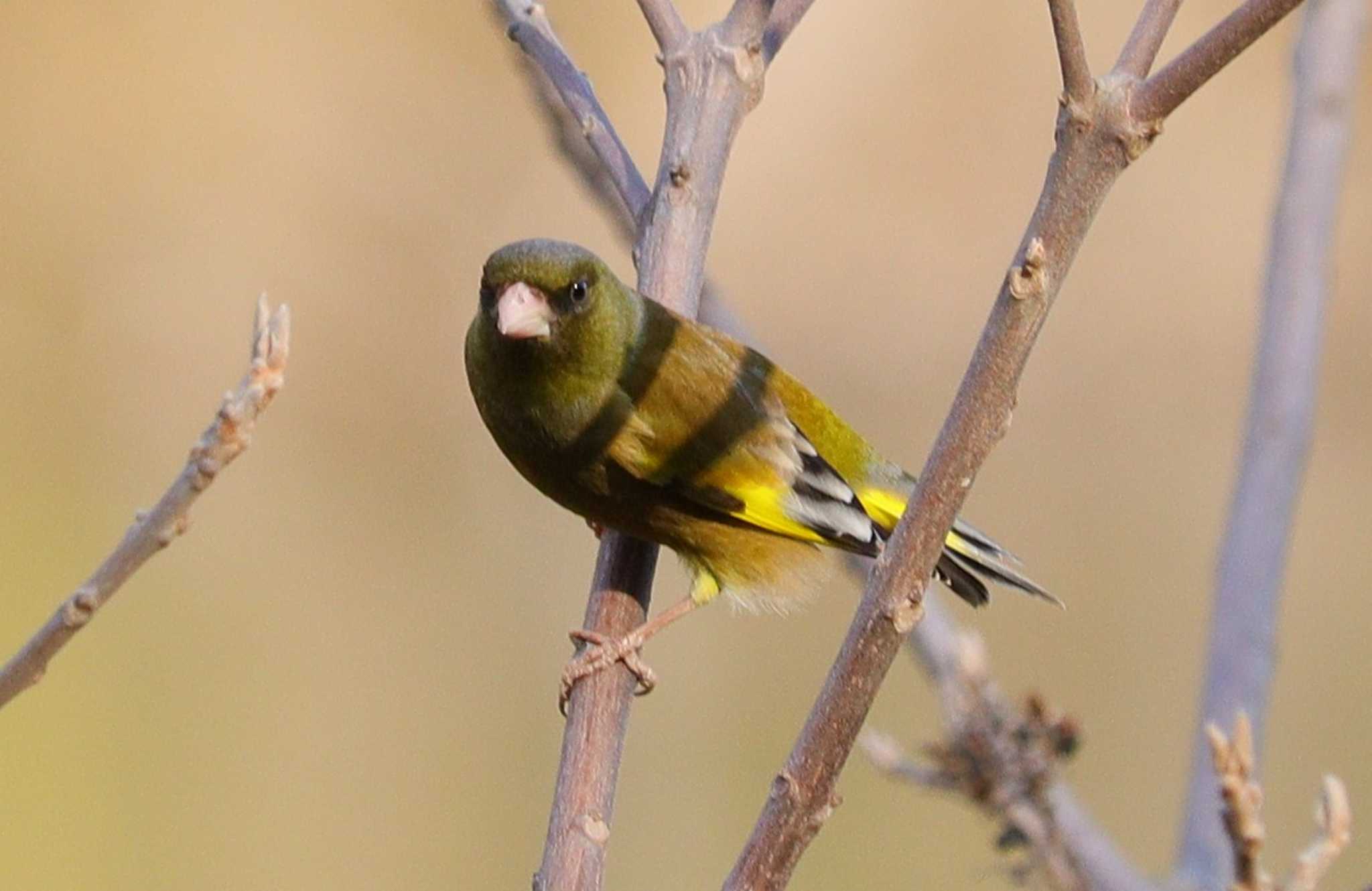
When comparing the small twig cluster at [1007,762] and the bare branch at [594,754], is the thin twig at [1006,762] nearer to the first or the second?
the small twig cluster at [1007,762]

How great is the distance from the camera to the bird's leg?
221 cm

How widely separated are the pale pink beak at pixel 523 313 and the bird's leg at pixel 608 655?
0.51 m

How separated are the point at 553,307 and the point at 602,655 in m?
0.79

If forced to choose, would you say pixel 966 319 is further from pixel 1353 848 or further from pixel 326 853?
pixel 326 853

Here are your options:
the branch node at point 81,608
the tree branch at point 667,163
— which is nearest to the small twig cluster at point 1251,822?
the tree branch at point 667,163

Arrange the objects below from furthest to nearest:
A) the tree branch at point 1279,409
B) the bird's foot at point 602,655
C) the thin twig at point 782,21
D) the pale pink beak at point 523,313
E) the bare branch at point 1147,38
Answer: the pale pink beak at point 523,313 → the thin twig at point 782,21 → the tree branch at point 1279,409 → the bird's foot at point 602,655 → the bare branch at point 1147,38

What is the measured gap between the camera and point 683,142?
2.45 meters

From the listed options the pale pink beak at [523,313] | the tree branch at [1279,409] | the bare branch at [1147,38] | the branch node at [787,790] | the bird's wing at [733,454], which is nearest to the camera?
the bare branch at [1147,38]

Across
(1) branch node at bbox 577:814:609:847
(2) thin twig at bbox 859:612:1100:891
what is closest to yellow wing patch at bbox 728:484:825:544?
(2) thin twig at bbox 859:612:1100:891

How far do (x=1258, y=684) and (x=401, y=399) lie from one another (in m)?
4.42

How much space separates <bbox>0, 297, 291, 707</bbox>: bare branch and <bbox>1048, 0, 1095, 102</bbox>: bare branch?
66cm

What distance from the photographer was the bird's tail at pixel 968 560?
308cm

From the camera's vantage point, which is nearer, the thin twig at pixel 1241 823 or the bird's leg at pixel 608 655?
the thin twig at pixel 1241 823

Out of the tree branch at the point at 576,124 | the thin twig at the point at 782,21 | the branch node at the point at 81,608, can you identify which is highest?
the thin twig at the point at 782,21
